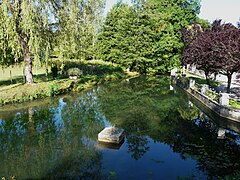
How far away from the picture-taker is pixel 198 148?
9.98 metres

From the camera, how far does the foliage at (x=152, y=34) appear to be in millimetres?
37219

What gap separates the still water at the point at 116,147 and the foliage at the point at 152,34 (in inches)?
828

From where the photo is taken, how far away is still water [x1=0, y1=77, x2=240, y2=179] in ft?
26.4

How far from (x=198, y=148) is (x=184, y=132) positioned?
202 cm

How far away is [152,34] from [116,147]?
3023 centimetres

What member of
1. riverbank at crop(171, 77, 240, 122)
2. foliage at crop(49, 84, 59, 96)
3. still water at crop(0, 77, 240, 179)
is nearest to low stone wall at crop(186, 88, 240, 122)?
riverbank at crop(171, 77, 240, 122)

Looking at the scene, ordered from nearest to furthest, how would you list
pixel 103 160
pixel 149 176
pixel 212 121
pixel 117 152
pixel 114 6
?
pixel 149 176
pixel 103 160
pixel 117 152
pixel 212 121
pixel 114 6

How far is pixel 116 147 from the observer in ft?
32.9

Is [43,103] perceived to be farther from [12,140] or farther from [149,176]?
[149,176]

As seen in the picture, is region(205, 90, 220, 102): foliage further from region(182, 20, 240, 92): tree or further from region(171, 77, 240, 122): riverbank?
region(182, 20, 240, 92): tree

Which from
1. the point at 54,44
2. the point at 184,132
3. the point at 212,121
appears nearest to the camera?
the point at 184,132

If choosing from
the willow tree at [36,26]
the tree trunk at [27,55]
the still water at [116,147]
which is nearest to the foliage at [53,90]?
the tree trunk at [27,55]

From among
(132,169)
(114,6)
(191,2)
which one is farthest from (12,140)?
(114,6)

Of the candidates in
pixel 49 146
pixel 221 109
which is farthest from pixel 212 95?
pixel 49 146
